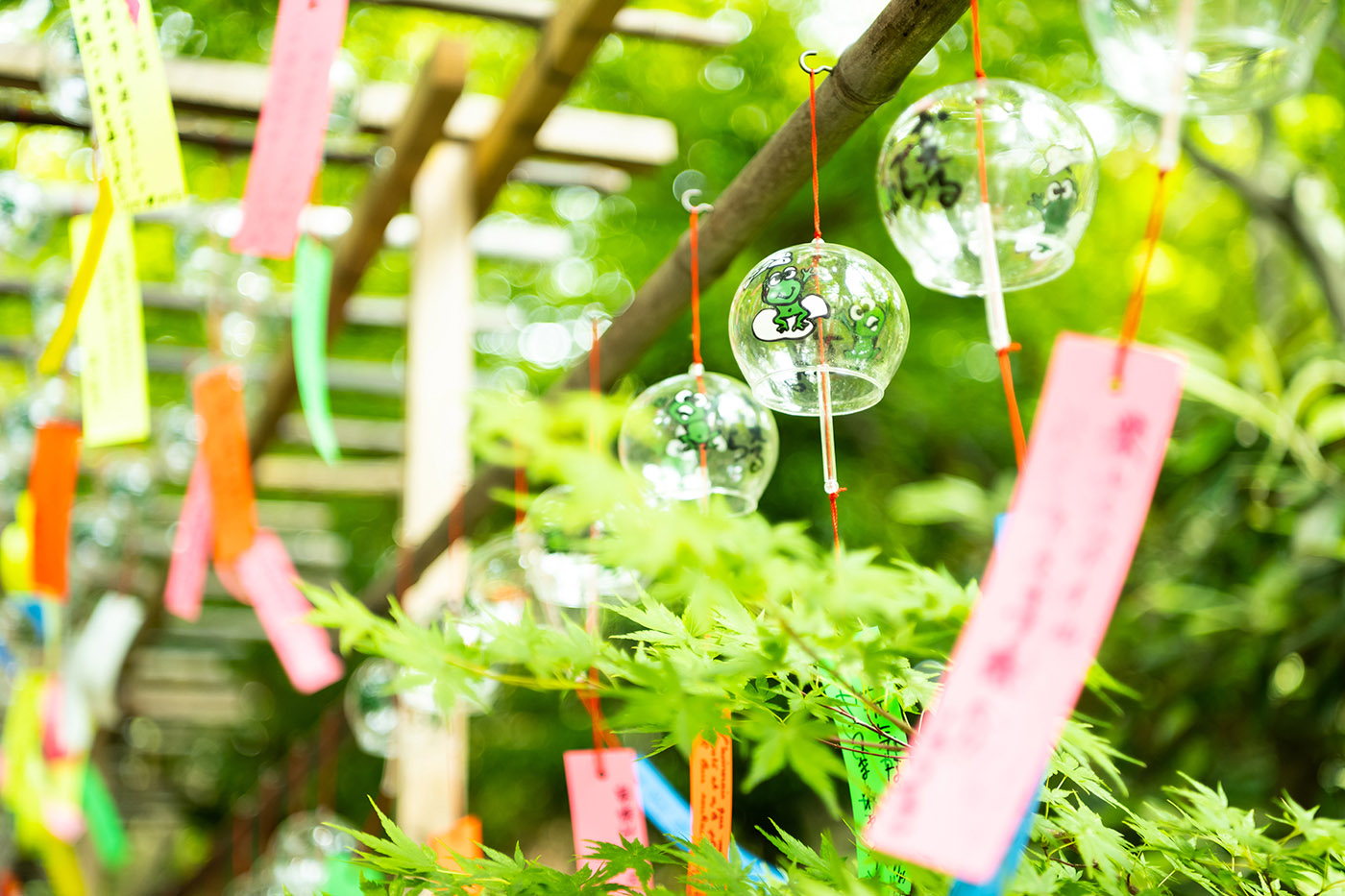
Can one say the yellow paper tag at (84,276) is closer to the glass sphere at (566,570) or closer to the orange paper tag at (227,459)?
the orange paper tag at (227,459)

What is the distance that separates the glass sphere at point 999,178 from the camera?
0.88 metres

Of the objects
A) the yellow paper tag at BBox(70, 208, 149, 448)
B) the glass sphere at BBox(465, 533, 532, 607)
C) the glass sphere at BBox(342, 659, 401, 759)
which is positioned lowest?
the glass sphere at BBox(342, 659, 401, 759)

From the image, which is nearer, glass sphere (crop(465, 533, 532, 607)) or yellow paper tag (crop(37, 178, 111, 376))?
yellow paper tag (crop(37, 178, 111, 376))

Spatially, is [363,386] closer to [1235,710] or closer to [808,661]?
[1235,710]

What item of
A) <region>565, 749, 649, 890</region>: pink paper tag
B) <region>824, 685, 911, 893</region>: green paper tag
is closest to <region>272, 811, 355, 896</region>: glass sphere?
<region>565, 749, 649, 890</region>: pink paper tag

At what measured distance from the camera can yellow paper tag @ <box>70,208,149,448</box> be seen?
1.39 meters

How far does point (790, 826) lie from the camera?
363 centimetres

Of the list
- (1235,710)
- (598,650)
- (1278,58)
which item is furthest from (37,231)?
(1235,710)

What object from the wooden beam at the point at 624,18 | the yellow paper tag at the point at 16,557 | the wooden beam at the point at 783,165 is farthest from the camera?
the yellow paper tag at the point at 16,557

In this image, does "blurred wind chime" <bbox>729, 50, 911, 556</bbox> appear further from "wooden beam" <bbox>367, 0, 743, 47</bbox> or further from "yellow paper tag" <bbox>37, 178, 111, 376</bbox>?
"wooden beam" <bbox>367, 0, 743, 47</bbox>

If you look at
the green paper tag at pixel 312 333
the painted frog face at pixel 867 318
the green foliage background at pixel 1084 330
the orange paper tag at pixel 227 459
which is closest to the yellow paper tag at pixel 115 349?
the green paper tag at pixel 312 333

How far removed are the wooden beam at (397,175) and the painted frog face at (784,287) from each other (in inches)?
42.2

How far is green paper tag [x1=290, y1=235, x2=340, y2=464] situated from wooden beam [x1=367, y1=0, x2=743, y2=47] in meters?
0.56

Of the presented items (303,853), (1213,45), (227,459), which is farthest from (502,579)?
(303,853)
